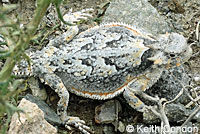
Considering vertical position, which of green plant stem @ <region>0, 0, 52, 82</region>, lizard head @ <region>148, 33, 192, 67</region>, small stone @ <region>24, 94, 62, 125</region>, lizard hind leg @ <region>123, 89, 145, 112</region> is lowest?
Result: small stone @ <region>24, 94, 62, 125</region>

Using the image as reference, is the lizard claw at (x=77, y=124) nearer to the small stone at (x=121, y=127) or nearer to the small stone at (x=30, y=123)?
the small stone at (x=121, y=127)

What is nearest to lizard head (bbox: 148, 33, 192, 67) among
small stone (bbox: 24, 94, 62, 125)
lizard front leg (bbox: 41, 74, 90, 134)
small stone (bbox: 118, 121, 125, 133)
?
small stone (bbox: 118, 121, 125, 133)

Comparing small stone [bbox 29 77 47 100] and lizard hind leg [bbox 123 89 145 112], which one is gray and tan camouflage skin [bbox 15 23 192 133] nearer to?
lizard hind leg [bbox 123 89 145 112]

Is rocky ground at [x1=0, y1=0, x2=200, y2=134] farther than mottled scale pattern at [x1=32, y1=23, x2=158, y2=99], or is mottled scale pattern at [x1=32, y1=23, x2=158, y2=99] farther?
rocky ground at [x1=0, y1=0, x2=200, y2=134]

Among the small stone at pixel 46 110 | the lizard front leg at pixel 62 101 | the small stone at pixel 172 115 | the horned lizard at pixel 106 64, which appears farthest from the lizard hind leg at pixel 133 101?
the small stone at pixel 46 110

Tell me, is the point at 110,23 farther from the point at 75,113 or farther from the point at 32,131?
the point at 32,131

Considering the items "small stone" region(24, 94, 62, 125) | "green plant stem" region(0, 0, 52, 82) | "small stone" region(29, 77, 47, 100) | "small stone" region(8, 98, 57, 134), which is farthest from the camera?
"small stone" region(29, 77, 47, 100)
